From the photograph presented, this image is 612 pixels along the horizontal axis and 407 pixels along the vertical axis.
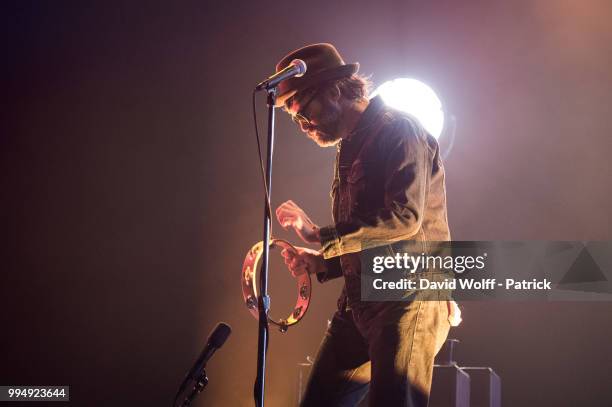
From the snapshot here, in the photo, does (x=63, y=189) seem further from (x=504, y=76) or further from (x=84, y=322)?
(x=504, y=76)

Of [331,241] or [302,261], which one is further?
[302,261]

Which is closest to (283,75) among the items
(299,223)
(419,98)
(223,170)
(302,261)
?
(299,223)

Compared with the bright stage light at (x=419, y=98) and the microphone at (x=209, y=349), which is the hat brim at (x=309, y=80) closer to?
the microphone at (x=209, y=349)

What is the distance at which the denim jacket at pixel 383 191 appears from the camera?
6.78 feet

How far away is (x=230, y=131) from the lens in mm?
4512

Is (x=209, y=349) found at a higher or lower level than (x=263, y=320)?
lower

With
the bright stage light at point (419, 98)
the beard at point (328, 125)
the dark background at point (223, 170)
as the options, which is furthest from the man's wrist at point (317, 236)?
the bright stage light at point (419, 98)

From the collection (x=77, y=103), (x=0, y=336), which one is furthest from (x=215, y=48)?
(x=0, y=336)

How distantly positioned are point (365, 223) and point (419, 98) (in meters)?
2.61

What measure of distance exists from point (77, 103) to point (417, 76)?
8.35 feet

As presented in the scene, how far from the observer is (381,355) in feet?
6.79

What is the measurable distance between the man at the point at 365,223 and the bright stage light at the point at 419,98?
6.13 feet

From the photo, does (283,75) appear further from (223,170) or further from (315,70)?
(223,170)

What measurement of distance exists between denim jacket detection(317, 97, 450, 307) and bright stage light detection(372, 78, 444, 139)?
2021mm
